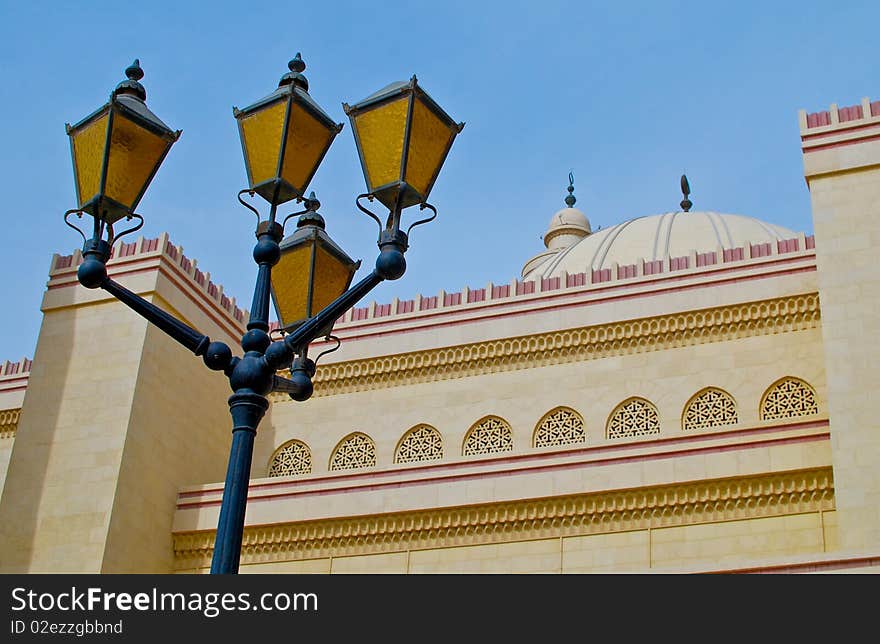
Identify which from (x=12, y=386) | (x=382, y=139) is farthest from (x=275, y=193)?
(x=12, y=386)

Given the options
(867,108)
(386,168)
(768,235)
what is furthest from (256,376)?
(768,235)

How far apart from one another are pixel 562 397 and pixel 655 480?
2055 mm

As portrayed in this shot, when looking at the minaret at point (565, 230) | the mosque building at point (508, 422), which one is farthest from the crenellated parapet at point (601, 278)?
the minaret at point (565, 230)

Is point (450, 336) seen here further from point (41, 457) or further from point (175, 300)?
point (41, 457)

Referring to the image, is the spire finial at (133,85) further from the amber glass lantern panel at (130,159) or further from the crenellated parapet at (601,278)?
the crenellated parapet at (601,278)

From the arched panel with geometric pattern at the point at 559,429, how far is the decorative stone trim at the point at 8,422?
241 inches

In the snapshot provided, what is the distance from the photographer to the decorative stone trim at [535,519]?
10.8m

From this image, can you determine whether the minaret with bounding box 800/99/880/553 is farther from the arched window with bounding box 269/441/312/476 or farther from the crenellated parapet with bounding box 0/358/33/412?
the crenellated parapet with bounding box 0/358/33/412

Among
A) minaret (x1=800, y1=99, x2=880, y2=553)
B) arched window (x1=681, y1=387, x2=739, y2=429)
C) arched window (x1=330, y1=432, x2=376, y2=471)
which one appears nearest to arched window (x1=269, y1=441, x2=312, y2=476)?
arched window (x1=330, y1=432, x2=376, y2=471)

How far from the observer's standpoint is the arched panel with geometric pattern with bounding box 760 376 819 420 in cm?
1198

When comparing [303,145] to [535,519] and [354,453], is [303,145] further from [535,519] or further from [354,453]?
[354,453]

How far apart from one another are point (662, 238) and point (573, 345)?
449 cm

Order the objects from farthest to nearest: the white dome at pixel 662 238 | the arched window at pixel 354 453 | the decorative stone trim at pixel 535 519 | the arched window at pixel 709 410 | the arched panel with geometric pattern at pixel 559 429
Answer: the white dome at pixel 662 238 → the arched window at pixel 354 453 → the arched panel with geometric pattern at pixel 559 429 → the arched window at pixel 709 410 → the decorative stone trim at pixel 535 519

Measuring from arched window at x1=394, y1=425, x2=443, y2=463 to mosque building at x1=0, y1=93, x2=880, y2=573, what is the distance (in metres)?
0.02
